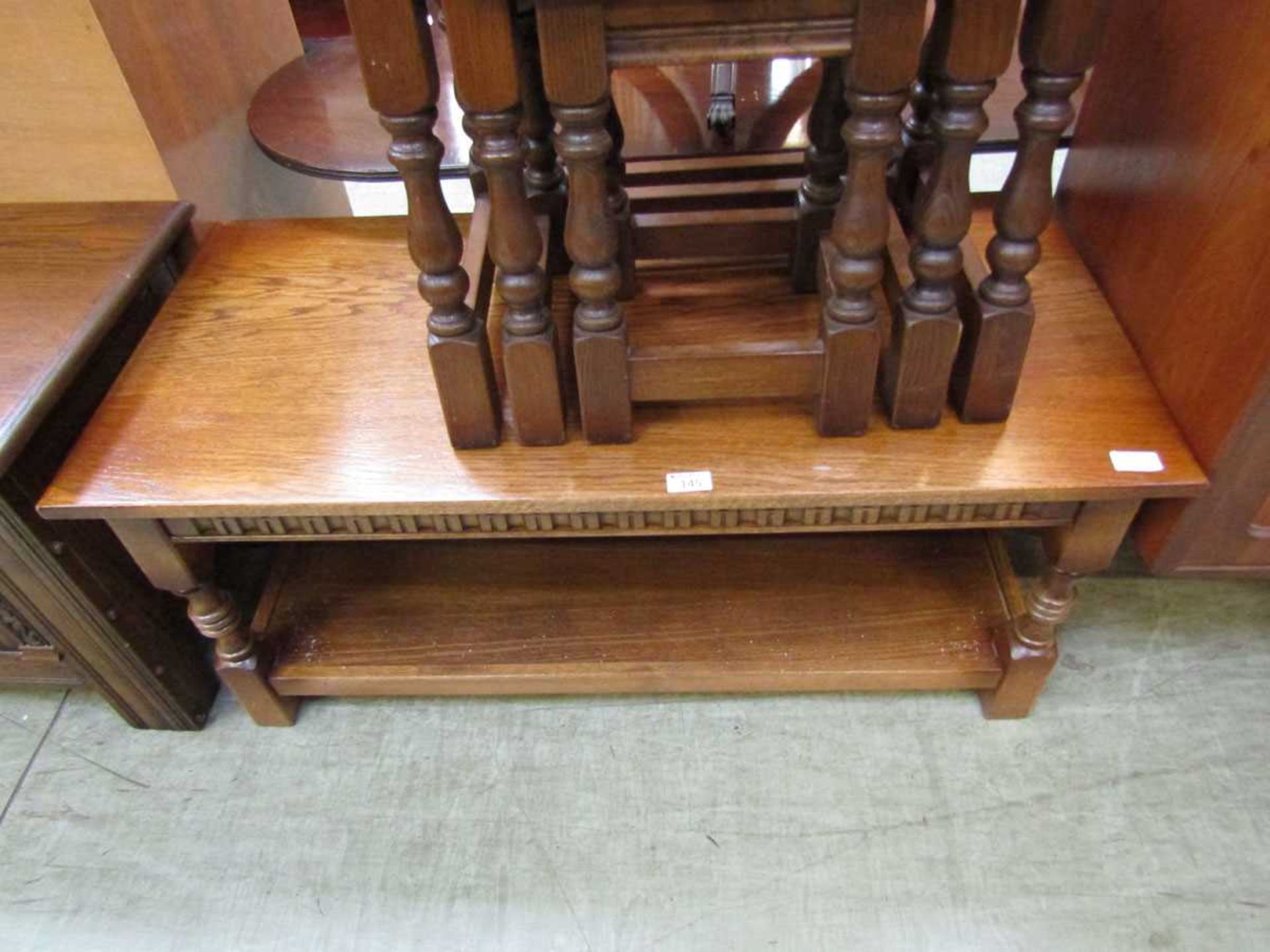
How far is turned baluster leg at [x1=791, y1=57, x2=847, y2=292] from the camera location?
930 mm

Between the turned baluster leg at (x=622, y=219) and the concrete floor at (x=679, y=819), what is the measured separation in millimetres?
519

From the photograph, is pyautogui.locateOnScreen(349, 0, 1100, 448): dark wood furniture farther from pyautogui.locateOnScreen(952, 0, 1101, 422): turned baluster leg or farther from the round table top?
the round table top

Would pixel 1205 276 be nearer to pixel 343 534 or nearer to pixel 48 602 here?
pixel 343 534

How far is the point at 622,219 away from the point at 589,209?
0.24m

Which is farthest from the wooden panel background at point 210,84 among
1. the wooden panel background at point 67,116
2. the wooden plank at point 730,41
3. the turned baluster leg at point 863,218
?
the turned baluster leg at point 863,218

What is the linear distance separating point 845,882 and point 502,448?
1.93ft

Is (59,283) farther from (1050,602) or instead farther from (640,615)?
(1050,602)

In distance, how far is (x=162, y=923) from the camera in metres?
1.01

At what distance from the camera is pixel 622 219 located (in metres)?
0.97

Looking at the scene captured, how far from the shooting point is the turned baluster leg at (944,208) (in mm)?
667

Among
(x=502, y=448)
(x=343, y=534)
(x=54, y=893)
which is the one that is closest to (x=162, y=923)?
(x=54, y=893)

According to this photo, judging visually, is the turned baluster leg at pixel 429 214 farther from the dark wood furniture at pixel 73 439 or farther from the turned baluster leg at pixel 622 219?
the dark wood furniture at pixel 73 439

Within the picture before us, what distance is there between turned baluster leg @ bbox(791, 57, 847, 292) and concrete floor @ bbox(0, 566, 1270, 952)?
1.78 ft

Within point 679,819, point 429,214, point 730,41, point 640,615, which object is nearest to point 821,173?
point 730,41
